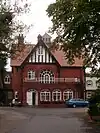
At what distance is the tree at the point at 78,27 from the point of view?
26453 mm

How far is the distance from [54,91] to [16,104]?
9.00m

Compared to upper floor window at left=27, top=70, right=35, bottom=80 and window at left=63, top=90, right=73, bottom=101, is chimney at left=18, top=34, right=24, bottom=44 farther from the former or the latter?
upper floor window at left=27, top=70, right=35, bottom=80

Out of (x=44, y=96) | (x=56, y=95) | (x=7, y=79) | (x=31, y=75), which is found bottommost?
(x=44, y=96)

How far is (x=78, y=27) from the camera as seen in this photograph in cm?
2723

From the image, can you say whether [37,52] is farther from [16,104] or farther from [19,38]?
[19,38]

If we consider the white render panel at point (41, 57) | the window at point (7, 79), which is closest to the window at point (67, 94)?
the white render panel at point (41, 57)

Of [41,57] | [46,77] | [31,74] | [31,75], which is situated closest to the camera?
[41,57]

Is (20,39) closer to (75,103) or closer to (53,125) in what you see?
(53,125)

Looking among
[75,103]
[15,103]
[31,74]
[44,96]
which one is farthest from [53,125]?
[31,74]

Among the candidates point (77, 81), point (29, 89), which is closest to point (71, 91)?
point (77, 81)

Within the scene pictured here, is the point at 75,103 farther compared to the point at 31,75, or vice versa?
the point at 31,75

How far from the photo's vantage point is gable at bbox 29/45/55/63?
80438 millimetres

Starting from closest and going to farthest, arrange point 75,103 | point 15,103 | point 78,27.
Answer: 1. point 78,27
2. point 75,103
3. point 15,103

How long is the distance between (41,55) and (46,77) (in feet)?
16.3
